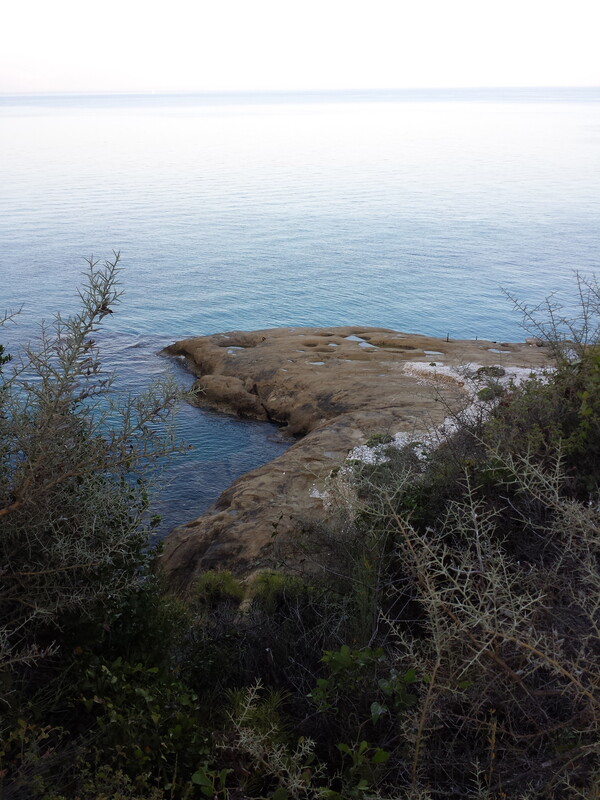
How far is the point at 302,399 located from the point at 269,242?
25.9m

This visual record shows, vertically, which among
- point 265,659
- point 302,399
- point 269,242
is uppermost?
point 265,659

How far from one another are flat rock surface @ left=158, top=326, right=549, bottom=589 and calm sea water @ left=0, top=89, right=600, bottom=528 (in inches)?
45.5

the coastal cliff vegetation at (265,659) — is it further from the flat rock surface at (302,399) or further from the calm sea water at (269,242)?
the flat rock surface at (302,399)

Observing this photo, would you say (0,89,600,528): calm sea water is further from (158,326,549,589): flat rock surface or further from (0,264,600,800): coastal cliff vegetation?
(0,264,600,800): coastal cliff vegetation

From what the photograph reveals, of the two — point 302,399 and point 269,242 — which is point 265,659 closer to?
point 302,399

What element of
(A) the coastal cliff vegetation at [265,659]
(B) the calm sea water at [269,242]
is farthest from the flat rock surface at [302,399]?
(A) the coastal cliff vegetation at [265,659]

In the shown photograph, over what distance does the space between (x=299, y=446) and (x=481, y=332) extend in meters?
17.5

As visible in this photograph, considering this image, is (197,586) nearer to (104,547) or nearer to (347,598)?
(347,598)

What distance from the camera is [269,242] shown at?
43.6 m

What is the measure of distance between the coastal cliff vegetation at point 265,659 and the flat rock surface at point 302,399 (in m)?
3.20

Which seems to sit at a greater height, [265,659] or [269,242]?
[265,659]

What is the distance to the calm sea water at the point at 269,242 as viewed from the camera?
93.1 ft

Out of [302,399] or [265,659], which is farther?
[302,399]

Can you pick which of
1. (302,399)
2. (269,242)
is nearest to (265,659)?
(302,399)
